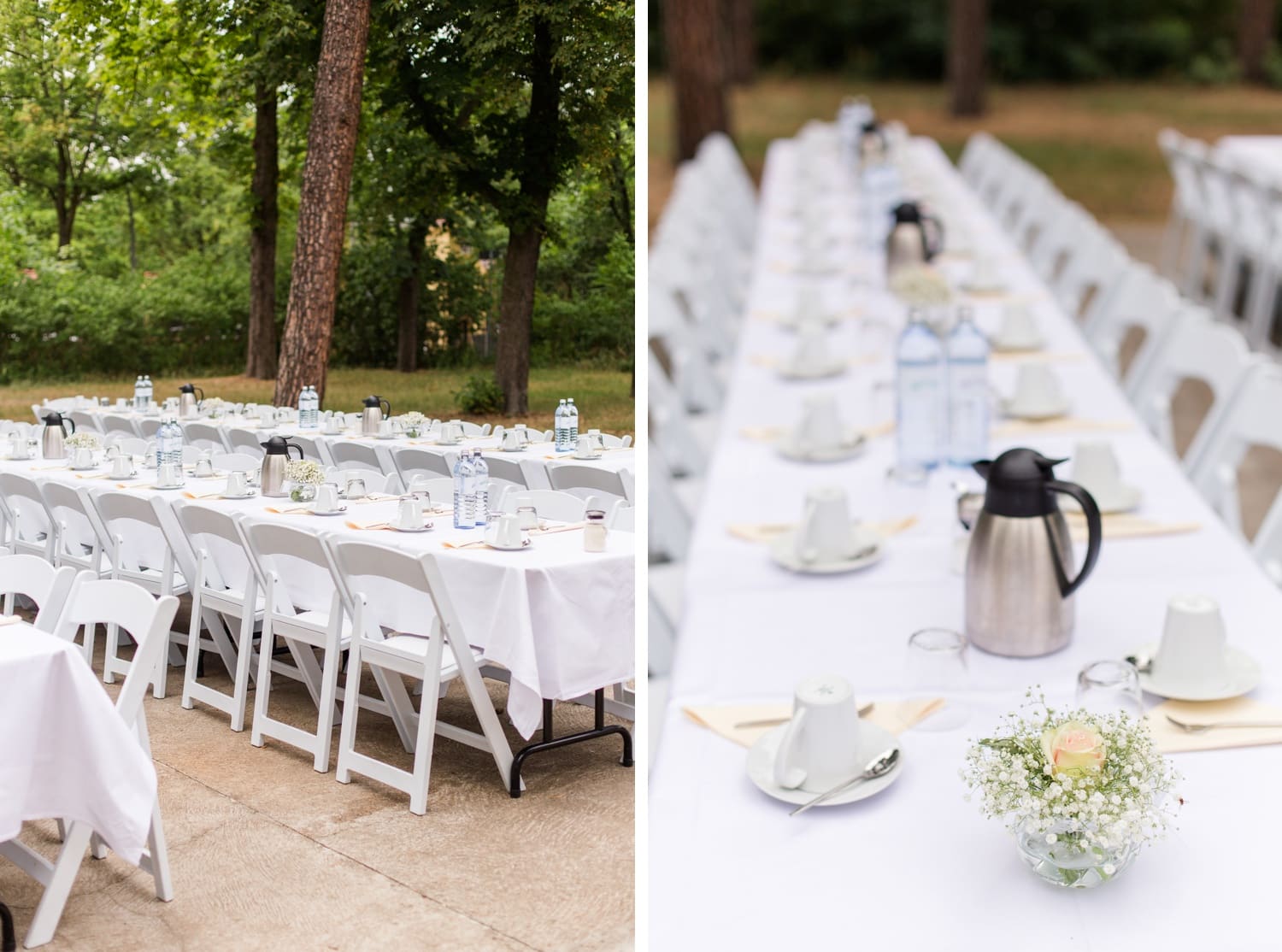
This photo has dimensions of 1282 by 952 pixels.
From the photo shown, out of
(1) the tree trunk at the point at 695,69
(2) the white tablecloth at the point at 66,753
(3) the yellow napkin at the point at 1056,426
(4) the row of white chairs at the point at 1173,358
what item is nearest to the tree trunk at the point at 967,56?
(1) the tree trunk at the point at 695,69

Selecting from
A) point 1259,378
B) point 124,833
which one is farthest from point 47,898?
point 1259,378

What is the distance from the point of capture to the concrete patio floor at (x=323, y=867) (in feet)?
7.06

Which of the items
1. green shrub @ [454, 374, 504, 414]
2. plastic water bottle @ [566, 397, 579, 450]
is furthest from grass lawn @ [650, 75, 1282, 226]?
green shrub @ [454, 374, 504, 414]

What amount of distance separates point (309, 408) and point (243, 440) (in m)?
0.16

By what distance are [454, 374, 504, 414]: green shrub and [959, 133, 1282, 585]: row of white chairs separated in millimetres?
1664

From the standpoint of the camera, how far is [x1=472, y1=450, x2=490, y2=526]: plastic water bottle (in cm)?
253

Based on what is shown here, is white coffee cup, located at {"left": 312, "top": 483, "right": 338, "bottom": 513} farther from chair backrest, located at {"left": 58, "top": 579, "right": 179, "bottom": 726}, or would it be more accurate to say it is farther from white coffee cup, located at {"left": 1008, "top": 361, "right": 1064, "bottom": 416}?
white coffee cup, located at {"left": 1008, "top": 361, "right": 1064, "bottom": 416}

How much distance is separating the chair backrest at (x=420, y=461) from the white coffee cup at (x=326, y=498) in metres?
0.15

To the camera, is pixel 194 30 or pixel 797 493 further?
pixel 797 493

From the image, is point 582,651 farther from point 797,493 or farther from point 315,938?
point 315,938

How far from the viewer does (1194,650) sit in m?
1.77

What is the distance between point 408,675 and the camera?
3260 mm

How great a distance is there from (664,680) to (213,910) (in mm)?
1102

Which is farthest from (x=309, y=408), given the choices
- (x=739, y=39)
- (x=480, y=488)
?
(x=739, y=39)
